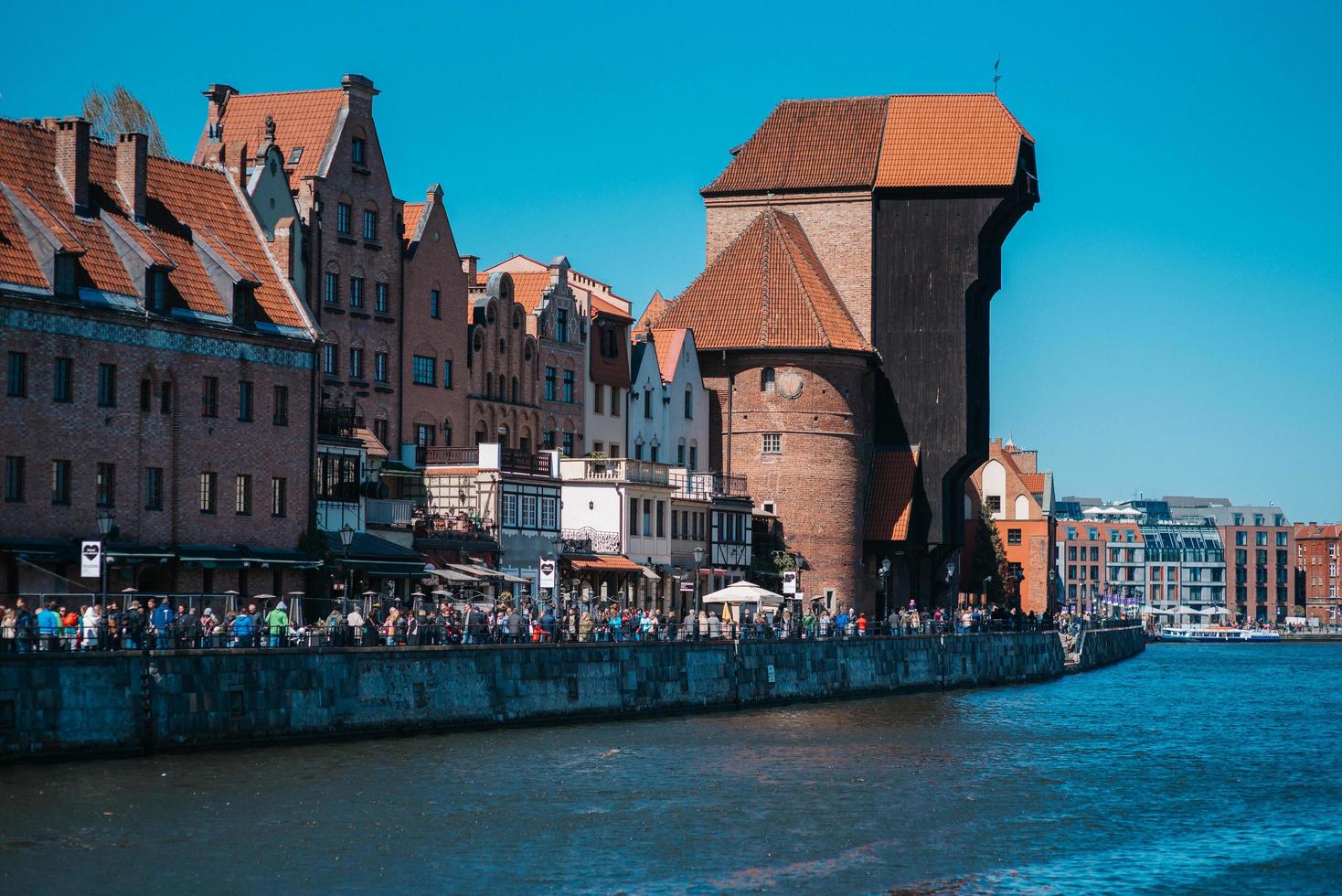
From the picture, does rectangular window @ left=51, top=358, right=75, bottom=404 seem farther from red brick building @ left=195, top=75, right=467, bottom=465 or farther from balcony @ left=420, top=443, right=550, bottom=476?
balcony @ left=420, top=443, right=550, bottom=476

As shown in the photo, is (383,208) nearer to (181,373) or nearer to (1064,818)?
(181,373)

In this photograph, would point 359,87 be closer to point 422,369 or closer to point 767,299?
point 422,369

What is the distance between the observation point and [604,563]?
77188 mm

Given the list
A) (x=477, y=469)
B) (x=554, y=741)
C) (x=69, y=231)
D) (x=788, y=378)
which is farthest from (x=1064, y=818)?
(x=788, y=378)

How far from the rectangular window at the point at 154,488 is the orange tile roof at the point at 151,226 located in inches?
173

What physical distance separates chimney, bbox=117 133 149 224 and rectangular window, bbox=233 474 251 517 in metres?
7.32

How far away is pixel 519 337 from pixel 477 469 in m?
9.18

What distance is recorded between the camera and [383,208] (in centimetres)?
7094

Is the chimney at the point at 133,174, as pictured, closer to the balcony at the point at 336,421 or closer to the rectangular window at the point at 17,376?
the rectangular window at the point at 17,376

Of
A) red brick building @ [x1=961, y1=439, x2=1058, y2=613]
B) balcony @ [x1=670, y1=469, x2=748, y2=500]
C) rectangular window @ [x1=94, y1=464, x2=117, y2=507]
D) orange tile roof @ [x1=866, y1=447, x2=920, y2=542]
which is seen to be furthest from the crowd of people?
red brick building @ [x1=961, y1=439, x2=1058, y2=613]

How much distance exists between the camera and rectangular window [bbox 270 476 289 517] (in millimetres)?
58494

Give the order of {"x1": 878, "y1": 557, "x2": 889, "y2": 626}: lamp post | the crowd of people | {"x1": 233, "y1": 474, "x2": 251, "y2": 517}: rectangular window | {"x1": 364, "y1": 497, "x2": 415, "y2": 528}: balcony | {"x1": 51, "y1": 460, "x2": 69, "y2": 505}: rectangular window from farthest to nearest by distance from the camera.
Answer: {"x1": 878, "y1": 557, "x2": 889, "y2": 626}: lamp post < {"x1": 364, "y1": 497, "x2": 415, "y2": 528}: balcony < {"x1": 233, "y1": 474, "x2": 251, "y2": 517}: rectangular window < {"x1": 51, "y1": 460, "x2": 69, "y2": 505}: rectangular window < the crowd of people

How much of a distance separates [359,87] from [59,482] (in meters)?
22.2

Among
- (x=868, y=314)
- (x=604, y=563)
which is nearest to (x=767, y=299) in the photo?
(x=868, y=314)
